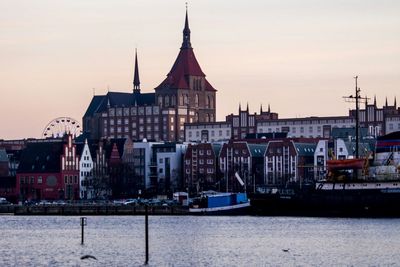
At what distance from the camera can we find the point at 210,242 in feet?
333

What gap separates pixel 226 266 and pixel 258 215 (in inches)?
2304

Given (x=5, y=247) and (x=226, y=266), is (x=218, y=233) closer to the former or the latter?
(x=5, y=247)

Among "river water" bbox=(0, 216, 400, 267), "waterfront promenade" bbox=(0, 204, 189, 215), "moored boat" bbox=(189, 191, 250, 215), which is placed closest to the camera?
"river water" bbox=(0, 216, 400, 267)

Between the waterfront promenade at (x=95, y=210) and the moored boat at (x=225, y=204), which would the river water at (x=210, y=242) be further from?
the waterfront promenade at (x=95, y=210)

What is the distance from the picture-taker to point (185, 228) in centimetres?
12081

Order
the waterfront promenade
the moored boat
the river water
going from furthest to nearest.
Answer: the waterfront promenade → the moored boat → the river water

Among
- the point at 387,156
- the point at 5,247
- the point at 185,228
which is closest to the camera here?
the point at 5,247

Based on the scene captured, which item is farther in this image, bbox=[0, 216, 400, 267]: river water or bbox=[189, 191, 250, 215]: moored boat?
bbox=[189, 191, 250, 215]: moored boat

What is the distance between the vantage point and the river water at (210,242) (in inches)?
3376

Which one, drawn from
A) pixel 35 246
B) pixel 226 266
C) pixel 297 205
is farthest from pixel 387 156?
pixel 226 266

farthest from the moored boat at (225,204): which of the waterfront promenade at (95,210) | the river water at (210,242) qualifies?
the river water at (210,242)

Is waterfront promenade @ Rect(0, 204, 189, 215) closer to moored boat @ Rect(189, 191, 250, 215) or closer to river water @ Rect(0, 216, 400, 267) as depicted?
moored boat @ Rect(189, 191, 250, 215)

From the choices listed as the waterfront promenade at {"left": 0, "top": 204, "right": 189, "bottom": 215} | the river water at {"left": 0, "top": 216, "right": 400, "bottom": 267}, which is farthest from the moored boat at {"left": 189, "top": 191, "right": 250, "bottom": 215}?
the river water at {"left": 0, "top": 216, "right": 400, "bottom": 267}

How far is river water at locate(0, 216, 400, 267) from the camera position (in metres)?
85.8
